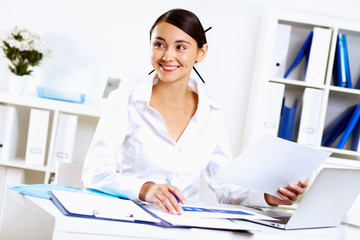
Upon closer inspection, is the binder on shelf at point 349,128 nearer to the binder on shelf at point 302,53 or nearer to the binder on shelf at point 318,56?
the binder on shelf at point 318,56

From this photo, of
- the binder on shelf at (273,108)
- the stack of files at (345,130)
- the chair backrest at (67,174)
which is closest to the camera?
the chair backrest at (67,174)

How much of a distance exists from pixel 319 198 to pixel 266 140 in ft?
0.65

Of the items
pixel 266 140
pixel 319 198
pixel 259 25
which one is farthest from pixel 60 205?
pixel 259 25

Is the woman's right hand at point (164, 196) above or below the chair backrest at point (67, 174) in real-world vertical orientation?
above

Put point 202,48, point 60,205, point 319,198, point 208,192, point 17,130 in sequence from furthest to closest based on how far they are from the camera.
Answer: point 208,192 → point 17,130 → point 202,48 → point 319,198 → point 60,205

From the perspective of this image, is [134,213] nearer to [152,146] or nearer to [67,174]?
[152,146]

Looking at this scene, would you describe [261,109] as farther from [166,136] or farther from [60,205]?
[60,205]

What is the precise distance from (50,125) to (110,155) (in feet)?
5.75

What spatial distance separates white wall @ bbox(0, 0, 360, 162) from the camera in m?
3.06

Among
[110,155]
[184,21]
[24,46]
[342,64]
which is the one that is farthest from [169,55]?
[342,64]

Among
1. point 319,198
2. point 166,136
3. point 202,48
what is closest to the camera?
point 319,198

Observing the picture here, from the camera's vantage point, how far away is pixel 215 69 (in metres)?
3.22

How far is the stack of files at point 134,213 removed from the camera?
3.04 ft

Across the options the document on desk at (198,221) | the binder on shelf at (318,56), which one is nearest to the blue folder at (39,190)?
the document on desk at (198,221)
